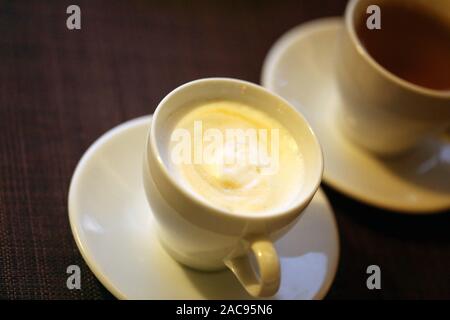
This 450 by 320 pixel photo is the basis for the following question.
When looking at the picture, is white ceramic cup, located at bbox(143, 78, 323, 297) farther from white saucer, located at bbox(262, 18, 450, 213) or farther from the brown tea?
the brown tea

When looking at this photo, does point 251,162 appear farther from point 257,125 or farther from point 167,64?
point 167,64

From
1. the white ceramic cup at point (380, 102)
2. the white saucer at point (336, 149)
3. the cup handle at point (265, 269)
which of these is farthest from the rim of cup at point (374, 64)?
the cup handle at point (265, 269)

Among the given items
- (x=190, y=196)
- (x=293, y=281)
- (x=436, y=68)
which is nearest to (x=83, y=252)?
(x=190, y=196)

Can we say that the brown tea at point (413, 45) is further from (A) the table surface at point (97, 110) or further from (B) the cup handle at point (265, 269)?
(B) the cup handle at point (265, 269)

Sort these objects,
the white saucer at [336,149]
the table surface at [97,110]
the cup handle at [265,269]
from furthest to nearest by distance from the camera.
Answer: the white saucer at [336,149] → the table surface at [97,110] → the cup handle at [265,269]

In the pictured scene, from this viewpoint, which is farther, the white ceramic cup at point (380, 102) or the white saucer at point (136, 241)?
the white ceramic cup at point (380, 102)

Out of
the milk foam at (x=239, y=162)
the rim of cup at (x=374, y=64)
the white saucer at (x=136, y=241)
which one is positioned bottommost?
the white saucer at (x=136, y=241)
